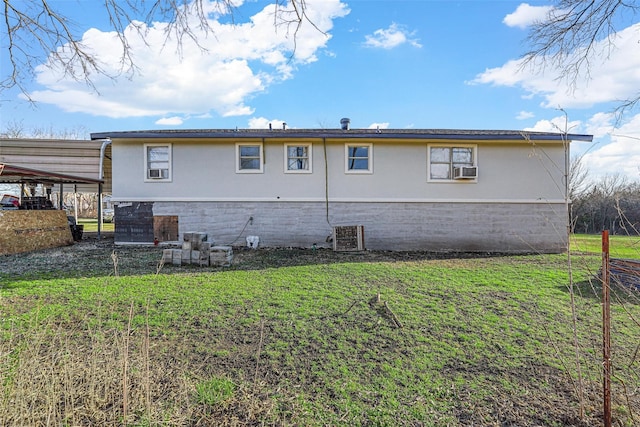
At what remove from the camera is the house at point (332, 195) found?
9328 mm

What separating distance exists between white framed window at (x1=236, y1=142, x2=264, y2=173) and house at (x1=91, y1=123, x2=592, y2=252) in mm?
31

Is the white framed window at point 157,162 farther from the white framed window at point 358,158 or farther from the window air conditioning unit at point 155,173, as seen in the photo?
the white framed window at point 358,158

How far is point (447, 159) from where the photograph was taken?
950cm

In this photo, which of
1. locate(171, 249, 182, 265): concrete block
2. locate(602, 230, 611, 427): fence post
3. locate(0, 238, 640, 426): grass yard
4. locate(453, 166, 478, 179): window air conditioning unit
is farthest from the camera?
locate(453, 166, 478, 179): window air conditioning unit

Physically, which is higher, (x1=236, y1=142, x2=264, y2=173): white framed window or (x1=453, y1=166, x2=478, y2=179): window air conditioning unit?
(x1=236, y1=142, x2=264, y2=173): white framed window

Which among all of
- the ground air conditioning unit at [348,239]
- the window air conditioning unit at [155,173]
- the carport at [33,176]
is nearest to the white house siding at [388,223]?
the ground air conditioning unit at [348,239]

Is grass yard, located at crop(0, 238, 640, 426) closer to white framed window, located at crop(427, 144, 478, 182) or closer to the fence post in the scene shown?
the fence post

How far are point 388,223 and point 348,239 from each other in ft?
4.55

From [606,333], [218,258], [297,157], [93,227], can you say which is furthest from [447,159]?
[93,227]

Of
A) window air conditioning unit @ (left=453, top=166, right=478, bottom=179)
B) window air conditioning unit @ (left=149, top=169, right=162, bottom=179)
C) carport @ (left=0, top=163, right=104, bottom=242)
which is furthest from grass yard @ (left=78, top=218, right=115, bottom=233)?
window air conditioning unit @ (left=453, top=166, right=478, bottom=179)

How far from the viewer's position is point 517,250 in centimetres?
931

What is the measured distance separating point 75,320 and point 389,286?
174 inches

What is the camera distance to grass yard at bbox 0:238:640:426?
7.23 ft

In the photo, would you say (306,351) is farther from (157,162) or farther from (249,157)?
(157,162)
